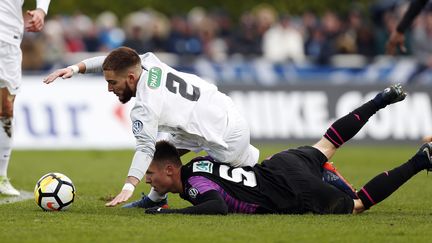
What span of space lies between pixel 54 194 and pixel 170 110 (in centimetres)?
143

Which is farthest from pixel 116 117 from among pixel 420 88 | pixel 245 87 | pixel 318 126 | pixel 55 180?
pixel 55 180

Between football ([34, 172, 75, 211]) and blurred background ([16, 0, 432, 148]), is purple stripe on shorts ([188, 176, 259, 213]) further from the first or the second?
blurred background ([16, 0, 432, 148])

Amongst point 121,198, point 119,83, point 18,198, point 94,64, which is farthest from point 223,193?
point 18,198

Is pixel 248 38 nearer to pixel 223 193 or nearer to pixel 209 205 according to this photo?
pixel 223 193

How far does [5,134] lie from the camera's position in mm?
11102

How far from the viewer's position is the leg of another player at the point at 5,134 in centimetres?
1095

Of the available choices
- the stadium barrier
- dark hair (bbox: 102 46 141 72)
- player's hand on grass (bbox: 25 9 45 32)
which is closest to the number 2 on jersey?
dark hair (bbox: 102 46 141 72)

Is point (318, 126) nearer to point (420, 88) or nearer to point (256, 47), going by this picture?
point (420, 88)

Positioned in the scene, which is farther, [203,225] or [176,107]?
[176,107]

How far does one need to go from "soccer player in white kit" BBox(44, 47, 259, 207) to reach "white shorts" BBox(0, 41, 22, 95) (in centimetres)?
159

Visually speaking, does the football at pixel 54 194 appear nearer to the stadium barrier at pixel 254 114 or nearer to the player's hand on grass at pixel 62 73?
the player's hand on grass at pixel 62 73

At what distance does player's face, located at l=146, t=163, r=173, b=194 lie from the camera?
914 cm

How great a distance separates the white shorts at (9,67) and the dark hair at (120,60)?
225 centimetres

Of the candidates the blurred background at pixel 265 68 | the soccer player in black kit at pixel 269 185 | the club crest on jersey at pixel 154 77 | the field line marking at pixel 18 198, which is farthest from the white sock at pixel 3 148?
the blurred background at pixel 265 68
